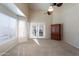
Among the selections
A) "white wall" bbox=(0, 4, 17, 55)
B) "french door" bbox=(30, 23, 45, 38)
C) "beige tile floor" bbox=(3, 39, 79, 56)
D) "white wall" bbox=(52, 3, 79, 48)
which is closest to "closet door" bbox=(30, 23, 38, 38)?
"french door" bbox=(30, 23, 45, 38)

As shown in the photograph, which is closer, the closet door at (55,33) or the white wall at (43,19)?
the white wall at (43,19)

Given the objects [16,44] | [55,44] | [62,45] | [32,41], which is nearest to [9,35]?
[16,44]

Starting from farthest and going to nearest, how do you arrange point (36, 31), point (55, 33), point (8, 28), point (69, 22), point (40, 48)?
point (69, 22) < point (55, 33) < point (8, 28) < point (40, 48) < point (36, 31)

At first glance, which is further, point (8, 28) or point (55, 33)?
point (55, 33)

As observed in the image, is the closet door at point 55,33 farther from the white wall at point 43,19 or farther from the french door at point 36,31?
the french door at point 36,31

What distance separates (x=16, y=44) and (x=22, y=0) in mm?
1610

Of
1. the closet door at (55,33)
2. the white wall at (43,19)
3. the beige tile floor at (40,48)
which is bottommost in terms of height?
the beige tile floor at (40,48)

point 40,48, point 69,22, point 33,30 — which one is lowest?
point 40,48

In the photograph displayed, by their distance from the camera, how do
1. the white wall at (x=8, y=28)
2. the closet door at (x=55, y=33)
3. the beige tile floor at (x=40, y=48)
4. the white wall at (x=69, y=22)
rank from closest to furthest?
the beige tile floor at (x=40, y=48) → the white wall at (x=8, y=28) → the closet door at (x=55, y=33) → the white wall at (x=69, y=22)

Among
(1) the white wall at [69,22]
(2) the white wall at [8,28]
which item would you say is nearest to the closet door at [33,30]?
(2) the white wall at [8,28]

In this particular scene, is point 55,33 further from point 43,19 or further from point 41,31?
point 41,31

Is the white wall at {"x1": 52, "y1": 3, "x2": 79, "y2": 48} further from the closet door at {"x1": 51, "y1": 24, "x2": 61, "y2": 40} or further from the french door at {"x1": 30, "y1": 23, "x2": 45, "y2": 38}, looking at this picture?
the french door at {"x1": 30, "y1": 23, "x2": 45, "y2": 38}

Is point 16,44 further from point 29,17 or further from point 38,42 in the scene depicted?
point 29,17

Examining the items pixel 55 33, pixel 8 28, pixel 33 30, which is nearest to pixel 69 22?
pixel 55 33
